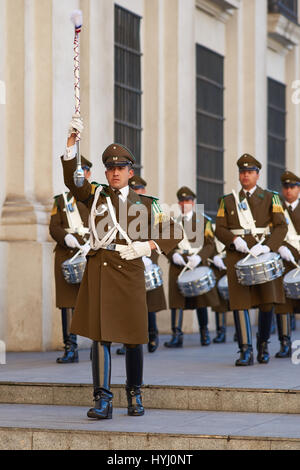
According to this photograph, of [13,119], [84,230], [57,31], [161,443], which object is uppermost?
[57,31]

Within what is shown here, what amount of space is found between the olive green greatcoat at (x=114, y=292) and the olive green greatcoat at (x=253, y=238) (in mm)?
2902

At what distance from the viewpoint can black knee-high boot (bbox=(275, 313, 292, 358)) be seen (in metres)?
12.9

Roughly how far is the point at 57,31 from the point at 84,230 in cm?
324

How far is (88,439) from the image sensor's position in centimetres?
795

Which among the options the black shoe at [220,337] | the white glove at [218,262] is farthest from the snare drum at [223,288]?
the black shoe at [220,337]

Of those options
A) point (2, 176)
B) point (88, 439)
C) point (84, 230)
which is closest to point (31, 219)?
point (2, 176)

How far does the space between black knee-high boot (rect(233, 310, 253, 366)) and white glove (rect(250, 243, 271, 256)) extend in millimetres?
624

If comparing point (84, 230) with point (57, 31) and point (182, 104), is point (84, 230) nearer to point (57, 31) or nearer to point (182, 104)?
point (57, 31)

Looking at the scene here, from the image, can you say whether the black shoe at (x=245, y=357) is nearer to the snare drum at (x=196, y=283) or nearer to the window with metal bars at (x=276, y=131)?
the snare drum at (x=196, y=283)

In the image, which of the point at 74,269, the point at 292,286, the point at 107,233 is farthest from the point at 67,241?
the point at 107,233

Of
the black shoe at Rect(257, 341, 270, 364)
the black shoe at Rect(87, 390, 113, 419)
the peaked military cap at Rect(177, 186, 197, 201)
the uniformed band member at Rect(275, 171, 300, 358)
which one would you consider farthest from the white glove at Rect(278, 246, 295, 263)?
the black shoe at Rect(87, 390, 113, 419)

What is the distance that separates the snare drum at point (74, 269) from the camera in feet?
39.3

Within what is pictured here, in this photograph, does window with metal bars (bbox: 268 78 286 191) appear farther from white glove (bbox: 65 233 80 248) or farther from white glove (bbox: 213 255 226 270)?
white glove (bbox: 65 233 80 248)

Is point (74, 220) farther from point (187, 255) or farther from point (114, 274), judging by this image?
point (114, 274)
